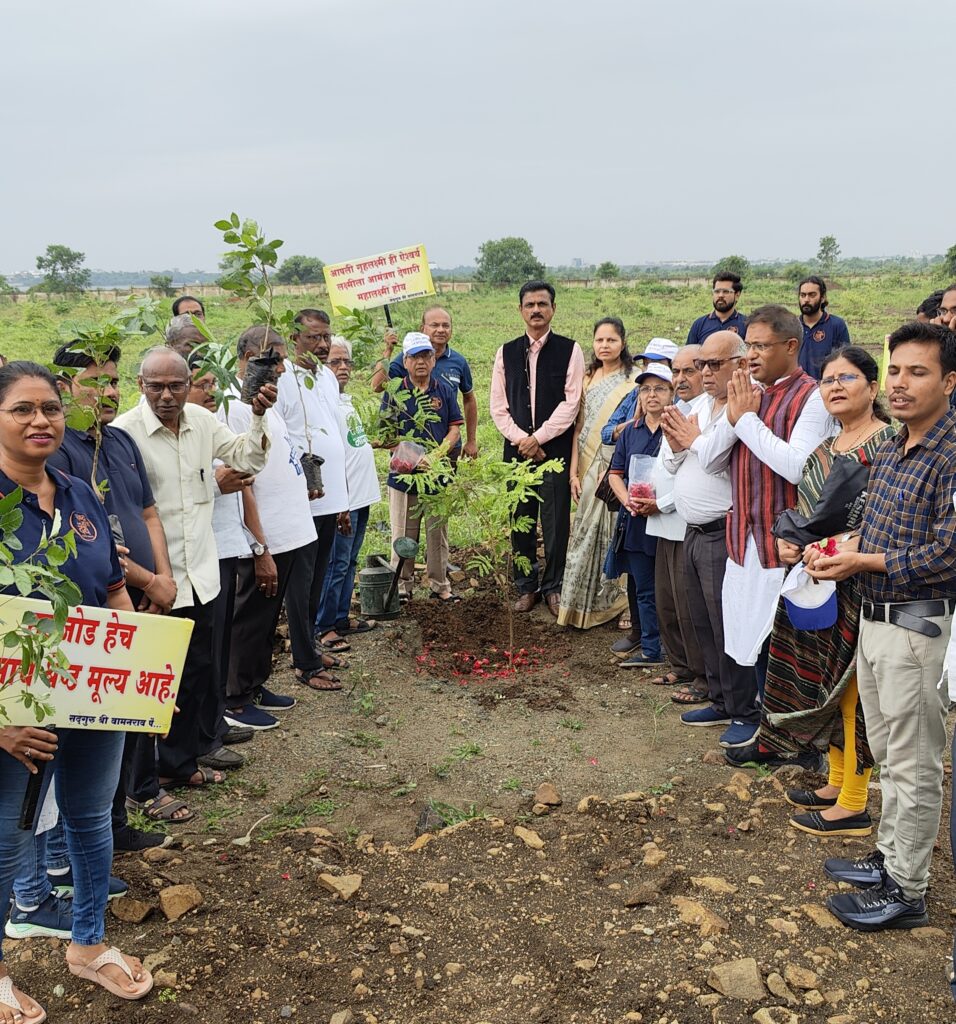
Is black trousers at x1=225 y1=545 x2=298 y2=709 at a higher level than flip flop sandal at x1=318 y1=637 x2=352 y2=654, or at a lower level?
higher

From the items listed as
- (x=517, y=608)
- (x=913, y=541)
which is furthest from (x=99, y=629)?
(x=517, y=608)

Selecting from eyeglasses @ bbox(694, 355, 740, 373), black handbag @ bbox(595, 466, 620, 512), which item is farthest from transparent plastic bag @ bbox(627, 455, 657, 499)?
eyeglasses @ bbox(694, 355, 740, 373)

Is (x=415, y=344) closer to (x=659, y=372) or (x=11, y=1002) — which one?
(x=659, y=372)

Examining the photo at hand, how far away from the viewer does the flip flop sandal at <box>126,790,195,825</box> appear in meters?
3.73

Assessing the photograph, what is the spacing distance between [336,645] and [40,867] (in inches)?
107

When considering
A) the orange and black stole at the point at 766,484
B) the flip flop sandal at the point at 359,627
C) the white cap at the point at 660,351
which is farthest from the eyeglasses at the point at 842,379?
the flip flop sandal at the point at 359,627

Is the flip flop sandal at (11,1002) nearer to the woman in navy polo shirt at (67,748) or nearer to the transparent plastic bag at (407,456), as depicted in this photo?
the woman in navy polo shirt at (67,748)

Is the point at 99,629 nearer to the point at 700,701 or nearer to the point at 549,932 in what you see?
the point at 549,932

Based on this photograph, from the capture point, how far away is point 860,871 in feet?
10.2

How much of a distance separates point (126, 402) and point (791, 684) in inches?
521

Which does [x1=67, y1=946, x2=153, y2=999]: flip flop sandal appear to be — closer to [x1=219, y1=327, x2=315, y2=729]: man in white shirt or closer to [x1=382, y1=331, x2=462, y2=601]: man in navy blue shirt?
[x1=219, y1=327, x2=315, y2=729]: man in white shirt

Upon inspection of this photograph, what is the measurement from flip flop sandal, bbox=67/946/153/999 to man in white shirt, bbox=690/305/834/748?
2798 millimetres

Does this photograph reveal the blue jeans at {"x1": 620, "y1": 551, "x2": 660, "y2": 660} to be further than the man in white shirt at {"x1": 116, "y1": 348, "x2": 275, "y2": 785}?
Yes

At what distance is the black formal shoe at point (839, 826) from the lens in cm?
343
